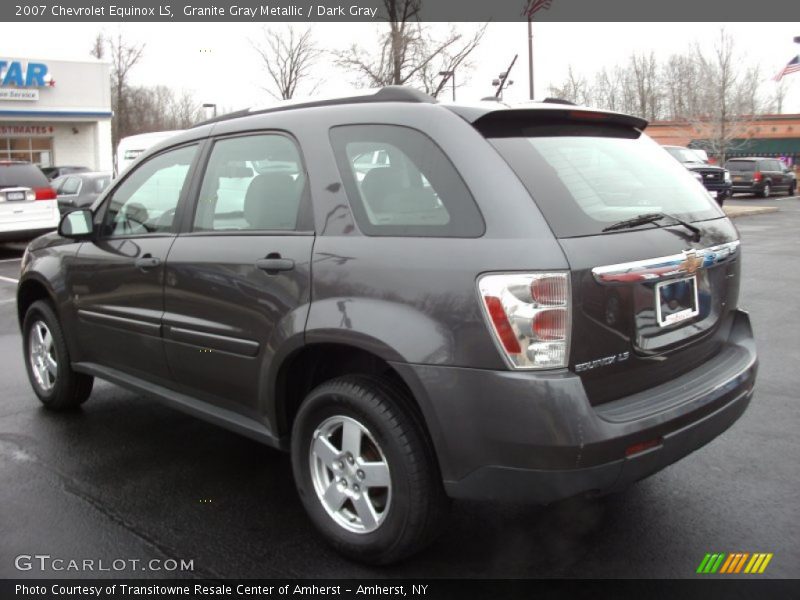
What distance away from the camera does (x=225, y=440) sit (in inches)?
172

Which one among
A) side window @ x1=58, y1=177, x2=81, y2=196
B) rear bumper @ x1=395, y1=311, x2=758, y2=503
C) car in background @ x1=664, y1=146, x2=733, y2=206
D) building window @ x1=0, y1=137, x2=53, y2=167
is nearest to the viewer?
rear bumper @ x1=395, y1=311, x2=758, y2=503

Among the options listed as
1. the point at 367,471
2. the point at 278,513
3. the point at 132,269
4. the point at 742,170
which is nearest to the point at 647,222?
the point at 367,471

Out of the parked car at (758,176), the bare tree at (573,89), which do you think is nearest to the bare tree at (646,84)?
the bare tree at (573,89)

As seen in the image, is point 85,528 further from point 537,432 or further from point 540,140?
point 540,140

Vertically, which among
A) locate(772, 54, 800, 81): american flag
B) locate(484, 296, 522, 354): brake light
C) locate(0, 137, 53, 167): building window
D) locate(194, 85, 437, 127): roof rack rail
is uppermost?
locate(772, 54, 800, 81): american flag

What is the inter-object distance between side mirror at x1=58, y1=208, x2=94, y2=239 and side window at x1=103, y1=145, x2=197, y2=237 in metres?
Answer: 0.09

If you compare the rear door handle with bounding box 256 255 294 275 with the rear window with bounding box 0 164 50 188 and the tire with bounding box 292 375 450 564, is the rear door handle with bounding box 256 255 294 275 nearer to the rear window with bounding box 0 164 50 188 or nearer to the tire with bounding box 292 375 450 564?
the tire with bounding box 292 375 450 564

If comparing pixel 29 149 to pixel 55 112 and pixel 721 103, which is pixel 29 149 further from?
pixel 721 103

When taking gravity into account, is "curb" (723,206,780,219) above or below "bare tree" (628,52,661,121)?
below

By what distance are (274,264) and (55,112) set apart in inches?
1305

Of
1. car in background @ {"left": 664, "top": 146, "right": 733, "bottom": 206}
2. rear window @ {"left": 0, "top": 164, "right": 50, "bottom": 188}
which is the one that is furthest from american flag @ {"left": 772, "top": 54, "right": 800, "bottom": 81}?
rear window @ {"left": 0, "top": 164, "right": 50, "bottom": 188}

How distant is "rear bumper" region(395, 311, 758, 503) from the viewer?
2453 millimetres

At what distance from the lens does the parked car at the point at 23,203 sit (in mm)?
13383

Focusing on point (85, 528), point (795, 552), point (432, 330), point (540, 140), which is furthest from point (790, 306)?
point (85, 528)
